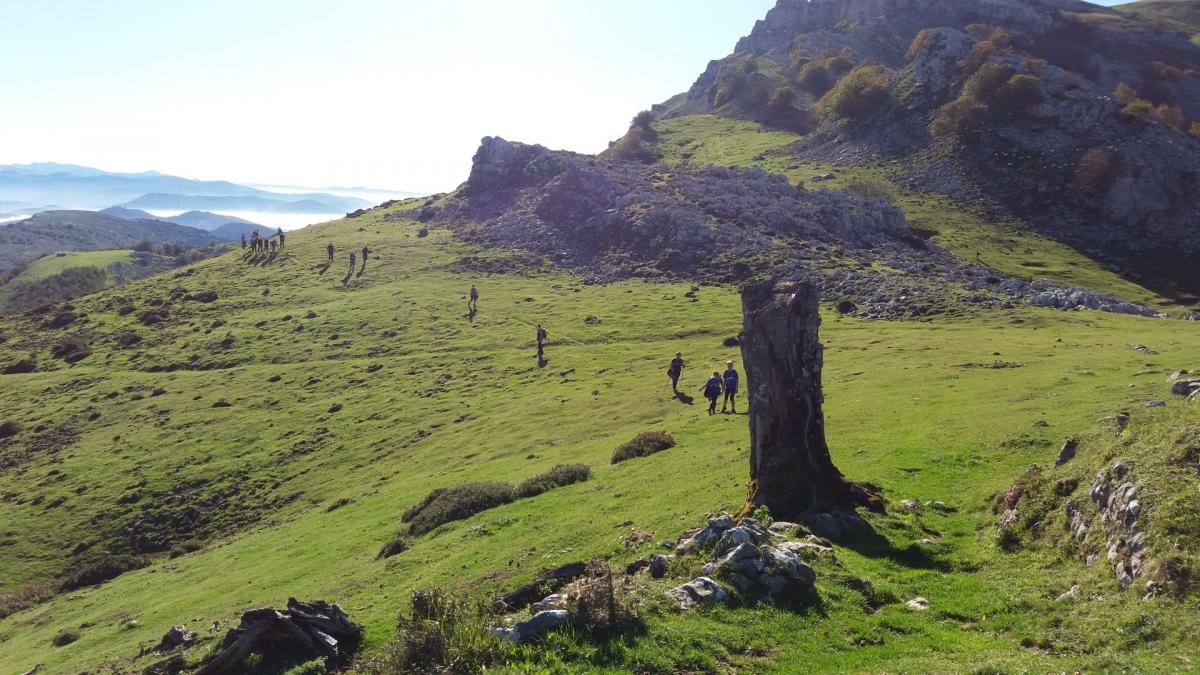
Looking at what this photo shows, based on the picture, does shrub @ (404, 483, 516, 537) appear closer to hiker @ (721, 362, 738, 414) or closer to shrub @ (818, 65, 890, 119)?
hiker @ (721, 362, 738, 414)

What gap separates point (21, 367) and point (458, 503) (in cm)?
7956

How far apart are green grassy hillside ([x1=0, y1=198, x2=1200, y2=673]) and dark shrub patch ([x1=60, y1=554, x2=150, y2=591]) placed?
1310 mm

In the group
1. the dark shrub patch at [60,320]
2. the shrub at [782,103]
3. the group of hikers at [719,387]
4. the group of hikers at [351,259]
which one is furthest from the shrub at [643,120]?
the group of hikers at [719,387]

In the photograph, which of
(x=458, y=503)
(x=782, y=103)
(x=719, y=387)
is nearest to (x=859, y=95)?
(x=782, y=103)

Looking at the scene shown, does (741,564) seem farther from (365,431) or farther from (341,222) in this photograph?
(341,222)

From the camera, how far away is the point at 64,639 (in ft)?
94.6

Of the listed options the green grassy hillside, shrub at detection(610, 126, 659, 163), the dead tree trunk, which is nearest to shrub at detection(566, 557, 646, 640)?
the green grassy hillside

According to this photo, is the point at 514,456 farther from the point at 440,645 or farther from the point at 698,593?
the point at 440,645

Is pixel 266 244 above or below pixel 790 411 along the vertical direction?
above

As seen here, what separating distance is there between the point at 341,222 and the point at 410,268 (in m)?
45.4

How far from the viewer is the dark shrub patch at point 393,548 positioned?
95.2 ft

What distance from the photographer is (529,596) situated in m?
16.9

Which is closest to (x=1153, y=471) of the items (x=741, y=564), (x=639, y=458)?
(x=741, y=564)

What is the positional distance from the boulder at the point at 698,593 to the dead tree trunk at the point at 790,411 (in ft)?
22.9
